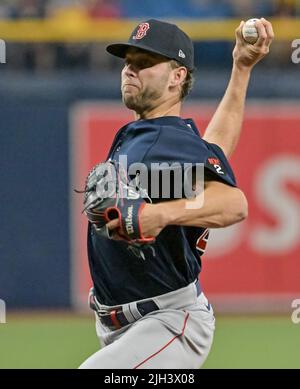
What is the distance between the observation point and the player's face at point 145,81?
4141mm

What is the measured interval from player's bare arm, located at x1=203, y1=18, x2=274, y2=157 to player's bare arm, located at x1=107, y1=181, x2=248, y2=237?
931 millimetres

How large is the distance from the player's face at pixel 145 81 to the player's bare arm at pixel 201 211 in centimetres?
52

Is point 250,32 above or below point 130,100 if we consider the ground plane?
above

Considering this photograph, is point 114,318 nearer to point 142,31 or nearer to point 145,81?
point 145,81

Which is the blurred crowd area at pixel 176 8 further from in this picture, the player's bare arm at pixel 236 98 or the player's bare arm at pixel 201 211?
the player's bare arm at pixel 201 211

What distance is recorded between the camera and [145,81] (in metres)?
4.13

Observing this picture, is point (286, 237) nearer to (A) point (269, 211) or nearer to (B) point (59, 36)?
(A) point (269, 211)

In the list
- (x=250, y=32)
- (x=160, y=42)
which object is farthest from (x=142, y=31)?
(x=250, y=32)

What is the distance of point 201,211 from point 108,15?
7.45 meters

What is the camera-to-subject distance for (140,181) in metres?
3.93

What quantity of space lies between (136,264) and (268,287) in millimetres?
6260
